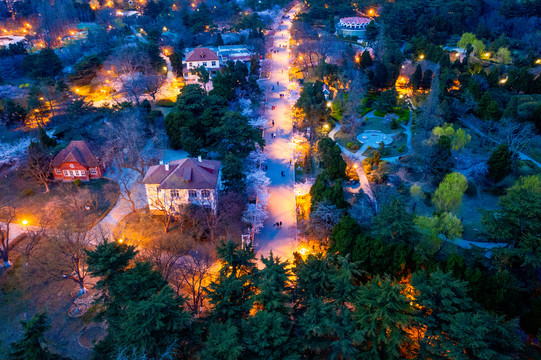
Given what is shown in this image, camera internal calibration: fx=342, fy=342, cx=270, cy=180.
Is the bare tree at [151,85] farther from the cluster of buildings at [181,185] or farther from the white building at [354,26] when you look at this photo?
the white building at [354,26]

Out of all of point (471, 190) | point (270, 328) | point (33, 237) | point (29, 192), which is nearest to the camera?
point (270, 328)

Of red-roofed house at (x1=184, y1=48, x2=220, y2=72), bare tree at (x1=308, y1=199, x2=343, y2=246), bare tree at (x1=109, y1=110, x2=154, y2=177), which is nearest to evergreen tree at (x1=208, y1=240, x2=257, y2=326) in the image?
bare tree at (x1=308, y1=199, x2=343, y2=246)

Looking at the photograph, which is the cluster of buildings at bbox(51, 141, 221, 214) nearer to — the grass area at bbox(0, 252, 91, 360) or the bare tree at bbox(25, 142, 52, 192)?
the grass area at bbox(0, 252, 91, 360)

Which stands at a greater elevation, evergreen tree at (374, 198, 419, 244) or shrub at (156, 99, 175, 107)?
evergreen tree at (374, 198, 419, 244)

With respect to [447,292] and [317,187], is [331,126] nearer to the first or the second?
[317,187]

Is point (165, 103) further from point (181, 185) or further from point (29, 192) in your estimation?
→ point (181, 185)

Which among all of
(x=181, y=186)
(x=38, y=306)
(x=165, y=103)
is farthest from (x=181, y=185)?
(x=165, y=103)
